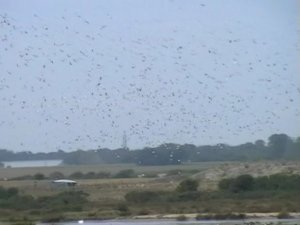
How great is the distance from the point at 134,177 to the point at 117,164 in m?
3.02

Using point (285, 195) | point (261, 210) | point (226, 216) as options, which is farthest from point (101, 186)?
point (226, 216)

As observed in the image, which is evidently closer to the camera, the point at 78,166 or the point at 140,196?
the point at 140,196

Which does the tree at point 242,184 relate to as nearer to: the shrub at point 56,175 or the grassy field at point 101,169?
the grassy field at point 101,169

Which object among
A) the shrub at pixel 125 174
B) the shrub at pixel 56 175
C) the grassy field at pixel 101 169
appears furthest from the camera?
the grassy field at pixel 101 169

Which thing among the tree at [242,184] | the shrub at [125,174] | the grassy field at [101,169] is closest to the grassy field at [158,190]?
the grassy field at [101,169]

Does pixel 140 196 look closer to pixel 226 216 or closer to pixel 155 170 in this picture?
pixel 226 216

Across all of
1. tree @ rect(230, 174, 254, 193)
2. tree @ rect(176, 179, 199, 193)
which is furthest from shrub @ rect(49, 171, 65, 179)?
tree @ rect(230, 174, 254, 193)

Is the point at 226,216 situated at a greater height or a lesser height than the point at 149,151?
lesser

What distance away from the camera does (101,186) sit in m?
80.2

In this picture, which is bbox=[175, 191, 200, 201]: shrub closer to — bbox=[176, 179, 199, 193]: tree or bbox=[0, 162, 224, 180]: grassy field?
Answer: bbox=[176, 179, 199, 193]: tree

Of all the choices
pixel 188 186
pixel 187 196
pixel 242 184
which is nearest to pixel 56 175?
pixel 188 186

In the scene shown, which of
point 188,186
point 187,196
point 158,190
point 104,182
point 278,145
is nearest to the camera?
point 187,196

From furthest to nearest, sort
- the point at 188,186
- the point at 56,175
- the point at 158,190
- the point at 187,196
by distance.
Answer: the point at 56,175 < the point at 188,186 < the point at 158,190 < the point at 187,196

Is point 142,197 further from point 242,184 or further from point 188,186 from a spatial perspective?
point 242,184
